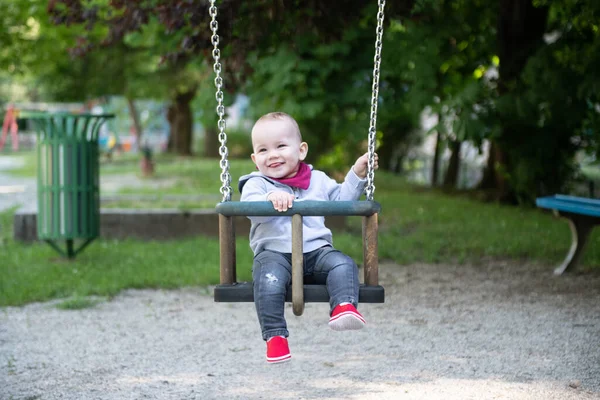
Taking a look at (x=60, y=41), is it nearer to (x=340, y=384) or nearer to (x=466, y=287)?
(x=466, y=287)

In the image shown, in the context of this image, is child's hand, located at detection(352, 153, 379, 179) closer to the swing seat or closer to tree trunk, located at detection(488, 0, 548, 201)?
the swing seat

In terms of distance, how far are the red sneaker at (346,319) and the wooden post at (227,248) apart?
1.82ft

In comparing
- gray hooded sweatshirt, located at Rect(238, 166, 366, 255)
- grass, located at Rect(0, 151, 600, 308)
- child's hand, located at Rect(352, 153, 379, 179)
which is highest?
child's hand, located at Rect(352, 153, 379, 179)

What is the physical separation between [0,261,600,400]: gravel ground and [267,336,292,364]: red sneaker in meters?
0.72

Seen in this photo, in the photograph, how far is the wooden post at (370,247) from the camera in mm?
4098

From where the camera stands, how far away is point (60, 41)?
2097 centimetres

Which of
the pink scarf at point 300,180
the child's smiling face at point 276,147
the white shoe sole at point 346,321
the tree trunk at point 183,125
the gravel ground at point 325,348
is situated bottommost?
the gravel ground at point 325,348

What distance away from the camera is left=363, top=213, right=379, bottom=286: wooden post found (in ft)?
13.4

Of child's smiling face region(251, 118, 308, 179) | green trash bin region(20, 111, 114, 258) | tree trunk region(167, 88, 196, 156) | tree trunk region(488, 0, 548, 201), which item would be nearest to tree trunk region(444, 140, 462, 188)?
tree trunk region(488, 0, 548, 201)

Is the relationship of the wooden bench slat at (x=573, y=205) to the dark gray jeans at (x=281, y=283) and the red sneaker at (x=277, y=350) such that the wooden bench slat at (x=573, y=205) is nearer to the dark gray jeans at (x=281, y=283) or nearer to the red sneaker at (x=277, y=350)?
the dark gray jeans at (x=281, y=283)

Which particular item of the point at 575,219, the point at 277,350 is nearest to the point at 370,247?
the point at 277,350

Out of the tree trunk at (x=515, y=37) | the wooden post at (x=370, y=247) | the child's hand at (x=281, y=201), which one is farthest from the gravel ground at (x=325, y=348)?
the tree trunk at (x=515, y=37)

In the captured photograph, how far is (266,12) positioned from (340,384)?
12.8 feet

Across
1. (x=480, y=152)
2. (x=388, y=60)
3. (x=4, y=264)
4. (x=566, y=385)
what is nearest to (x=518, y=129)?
(x=480, y=152)
